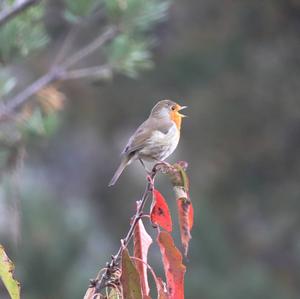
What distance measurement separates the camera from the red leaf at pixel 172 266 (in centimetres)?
196

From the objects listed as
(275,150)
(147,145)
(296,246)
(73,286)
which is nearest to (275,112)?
(275,150)

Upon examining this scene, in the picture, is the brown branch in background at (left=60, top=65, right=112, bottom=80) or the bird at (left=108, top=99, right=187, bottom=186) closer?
the bird at (left=108, top=99, right=187, bottom=186)

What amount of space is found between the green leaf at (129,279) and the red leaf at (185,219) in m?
0.12

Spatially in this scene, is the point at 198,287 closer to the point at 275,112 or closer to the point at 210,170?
the point at 210,170

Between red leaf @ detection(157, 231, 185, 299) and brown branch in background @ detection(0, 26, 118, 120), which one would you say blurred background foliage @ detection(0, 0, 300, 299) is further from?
red leaf @ detection(157, 231, 185, 299)

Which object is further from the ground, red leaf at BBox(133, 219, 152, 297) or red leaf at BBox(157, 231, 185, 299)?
red leaf at BBox(133, 219, 152, 297)

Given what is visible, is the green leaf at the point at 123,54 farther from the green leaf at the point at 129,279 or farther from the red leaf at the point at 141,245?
the green leaf at the point at 129,279

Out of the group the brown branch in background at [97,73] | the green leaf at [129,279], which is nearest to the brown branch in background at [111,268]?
the green leaf at [129,279]

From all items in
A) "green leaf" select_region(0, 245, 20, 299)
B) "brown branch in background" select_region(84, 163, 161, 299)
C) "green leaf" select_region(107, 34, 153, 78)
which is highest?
"green leaf" select_region(107, 34, 153, 78)

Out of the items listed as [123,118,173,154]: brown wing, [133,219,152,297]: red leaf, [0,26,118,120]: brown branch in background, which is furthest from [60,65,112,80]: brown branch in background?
[133,219,152,297]: red leaf

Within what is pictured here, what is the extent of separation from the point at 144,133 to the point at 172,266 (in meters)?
1.03

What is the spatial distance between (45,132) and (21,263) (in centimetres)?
256

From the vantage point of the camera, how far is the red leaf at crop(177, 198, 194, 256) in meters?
1.95

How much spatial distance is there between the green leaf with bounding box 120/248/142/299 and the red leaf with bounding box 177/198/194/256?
0.12m
